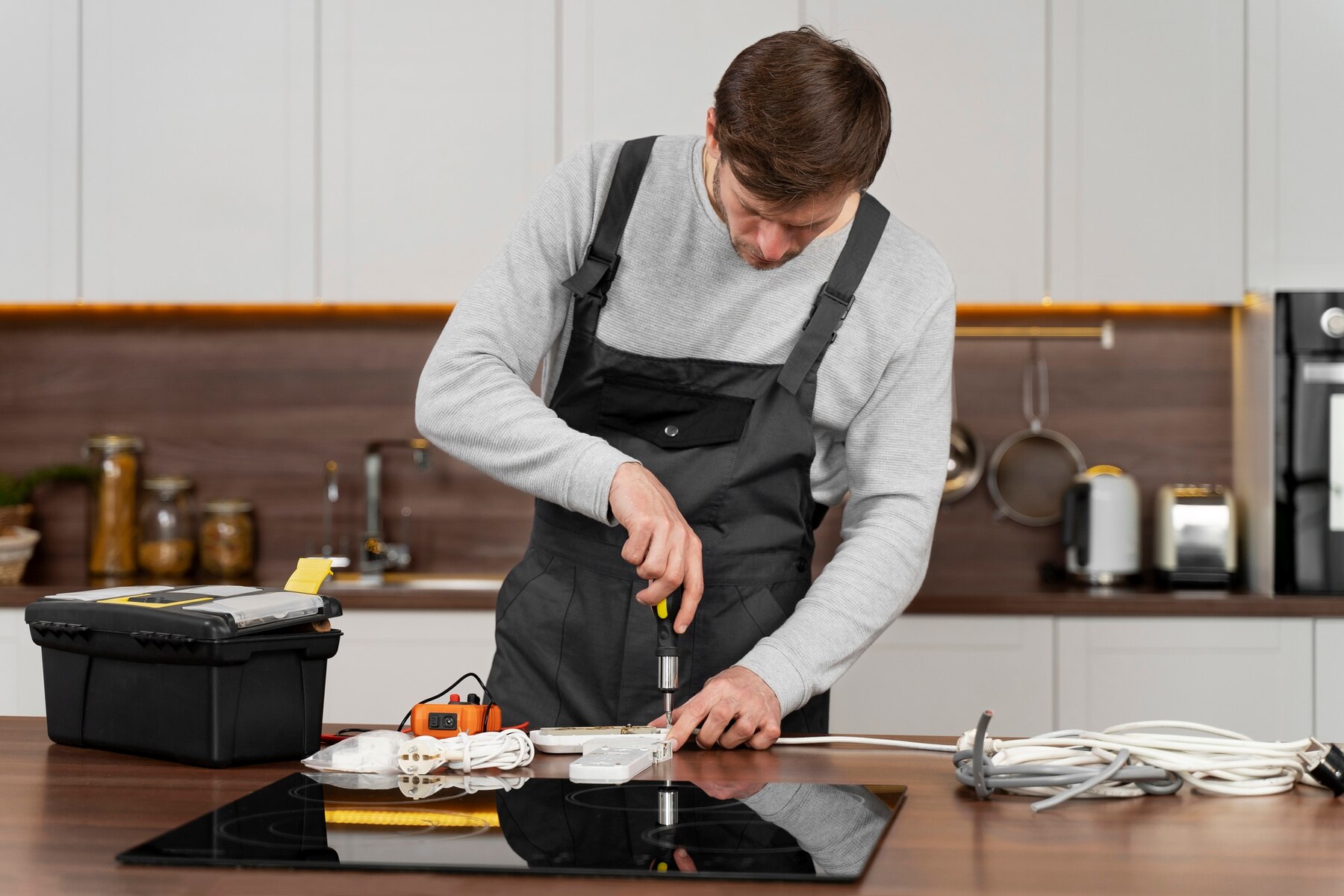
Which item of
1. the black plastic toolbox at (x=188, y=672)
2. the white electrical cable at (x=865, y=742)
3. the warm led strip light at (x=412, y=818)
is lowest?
the white electrical cable at (x=865, y=742)

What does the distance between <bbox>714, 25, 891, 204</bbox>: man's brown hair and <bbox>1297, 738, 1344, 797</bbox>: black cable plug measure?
0.67 m

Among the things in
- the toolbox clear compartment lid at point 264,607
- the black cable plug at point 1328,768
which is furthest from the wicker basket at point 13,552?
the black cable plug at point 1328,768

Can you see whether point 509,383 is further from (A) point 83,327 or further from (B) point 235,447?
(A) point 83,327

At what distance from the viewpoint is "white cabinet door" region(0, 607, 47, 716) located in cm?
266

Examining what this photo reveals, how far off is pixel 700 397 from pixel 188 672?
717mm

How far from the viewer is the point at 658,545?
122 centimetres

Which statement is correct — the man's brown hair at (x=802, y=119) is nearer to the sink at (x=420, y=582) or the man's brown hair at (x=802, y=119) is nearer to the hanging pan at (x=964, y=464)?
the sink at (x=420, y=582)

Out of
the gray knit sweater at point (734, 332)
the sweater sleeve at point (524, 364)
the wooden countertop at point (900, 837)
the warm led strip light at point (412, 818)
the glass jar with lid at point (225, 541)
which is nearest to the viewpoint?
the wooden countertop at point (900, 837)

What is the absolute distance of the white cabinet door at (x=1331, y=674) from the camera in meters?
2.53

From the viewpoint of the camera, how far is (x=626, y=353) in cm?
163

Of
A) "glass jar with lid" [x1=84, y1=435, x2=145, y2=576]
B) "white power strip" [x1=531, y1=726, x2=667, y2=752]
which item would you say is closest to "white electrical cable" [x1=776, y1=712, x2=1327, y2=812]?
"white power strip" [x1=531, y1=726, x2=667, y2=752]

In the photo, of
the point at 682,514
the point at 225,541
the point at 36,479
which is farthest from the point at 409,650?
the point at 682,514

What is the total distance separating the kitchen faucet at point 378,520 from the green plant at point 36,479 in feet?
2.18

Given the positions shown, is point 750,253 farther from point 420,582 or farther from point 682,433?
point 420,582
